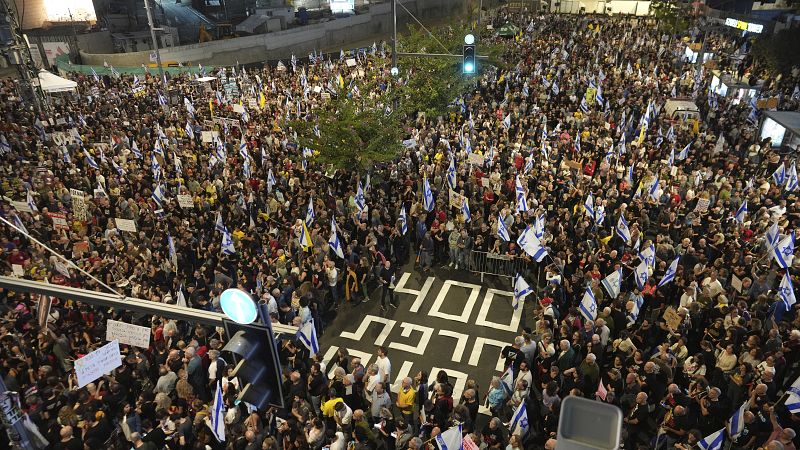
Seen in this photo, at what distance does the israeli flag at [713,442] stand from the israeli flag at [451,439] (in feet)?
12.2

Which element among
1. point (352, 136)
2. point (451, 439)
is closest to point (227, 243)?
point (352, 136)

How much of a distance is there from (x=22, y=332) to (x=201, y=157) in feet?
37.1

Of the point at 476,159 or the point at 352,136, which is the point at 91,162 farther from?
the point at 476,159

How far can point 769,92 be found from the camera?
30094mm

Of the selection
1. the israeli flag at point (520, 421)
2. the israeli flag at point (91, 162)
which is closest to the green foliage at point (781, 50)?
the israeli flag at point (520, 421)

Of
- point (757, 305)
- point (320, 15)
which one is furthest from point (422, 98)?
point (320, 15)

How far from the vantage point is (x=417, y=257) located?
16.5m

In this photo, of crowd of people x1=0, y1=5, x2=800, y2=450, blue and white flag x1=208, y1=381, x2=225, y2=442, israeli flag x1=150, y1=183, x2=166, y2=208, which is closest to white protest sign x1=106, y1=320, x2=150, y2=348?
crowd of people x1=0, y1=5, x2=800, y2=450

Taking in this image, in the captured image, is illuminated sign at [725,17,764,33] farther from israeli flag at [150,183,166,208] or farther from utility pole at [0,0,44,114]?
utility pole at [0,0,44,114]

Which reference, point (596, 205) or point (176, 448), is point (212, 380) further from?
point (596, 205)

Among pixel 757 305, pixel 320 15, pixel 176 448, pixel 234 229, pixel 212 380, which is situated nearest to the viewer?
pixel 176 448

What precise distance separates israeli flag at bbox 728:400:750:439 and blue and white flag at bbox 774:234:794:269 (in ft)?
18.5

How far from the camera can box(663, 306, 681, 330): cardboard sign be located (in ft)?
35.1

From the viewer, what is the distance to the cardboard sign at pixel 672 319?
35.1 ft
